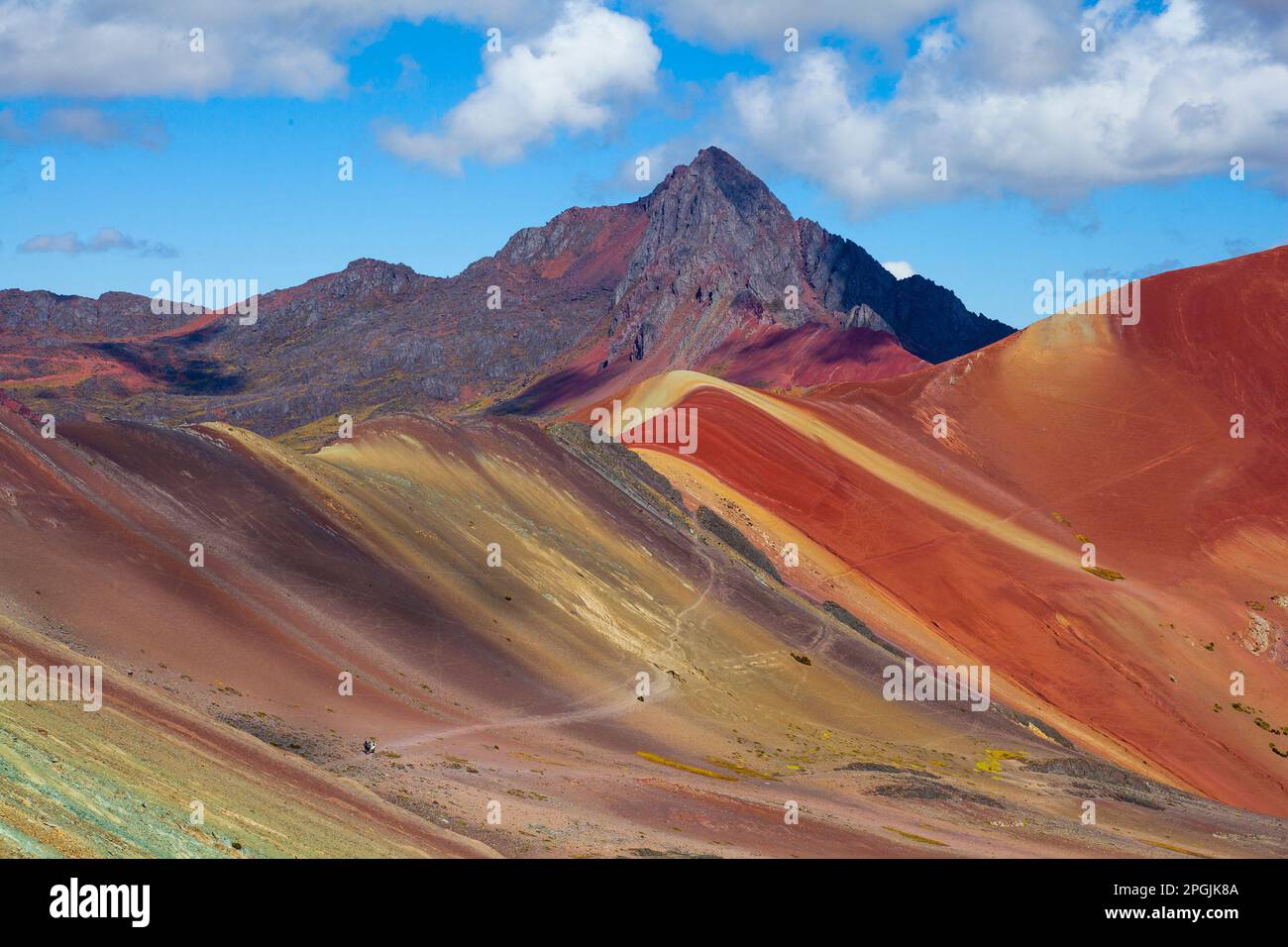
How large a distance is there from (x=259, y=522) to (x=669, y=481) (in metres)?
26.0

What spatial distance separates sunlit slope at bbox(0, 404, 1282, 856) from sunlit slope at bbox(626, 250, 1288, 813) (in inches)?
298

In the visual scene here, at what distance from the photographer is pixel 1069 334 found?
98500 millimetres

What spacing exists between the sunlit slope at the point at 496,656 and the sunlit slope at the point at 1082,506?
7.56 metres

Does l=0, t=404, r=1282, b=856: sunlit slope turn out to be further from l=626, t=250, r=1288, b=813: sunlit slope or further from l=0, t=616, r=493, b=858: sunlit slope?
l=626, t=250, r=1288, b=813: sunlit slope

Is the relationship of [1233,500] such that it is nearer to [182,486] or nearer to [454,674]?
[454,674]

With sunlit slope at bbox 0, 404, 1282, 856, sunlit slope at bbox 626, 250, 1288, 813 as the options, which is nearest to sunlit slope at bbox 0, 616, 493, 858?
sunlit slope at bbox 0, 404, 1282, 856

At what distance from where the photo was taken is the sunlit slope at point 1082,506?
5441 centimetres

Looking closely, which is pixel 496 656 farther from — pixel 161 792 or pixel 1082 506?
pixel 1082 506

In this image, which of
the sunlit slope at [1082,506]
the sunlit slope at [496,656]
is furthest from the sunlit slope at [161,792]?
the sunlit slope at [1082,506]

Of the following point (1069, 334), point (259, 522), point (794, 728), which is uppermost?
point (1069, 334)

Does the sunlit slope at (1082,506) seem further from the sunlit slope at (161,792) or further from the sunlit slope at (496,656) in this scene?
the sunlit slope at (161,792)

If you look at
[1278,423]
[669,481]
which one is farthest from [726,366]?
[669,481]

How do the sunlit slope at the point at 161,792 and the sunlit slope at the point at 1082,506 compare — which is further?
the sunlit slope at the point at 1082,506
